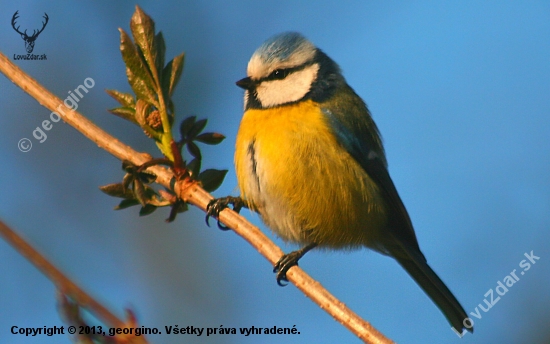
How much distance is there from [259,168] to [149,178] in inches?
40.8

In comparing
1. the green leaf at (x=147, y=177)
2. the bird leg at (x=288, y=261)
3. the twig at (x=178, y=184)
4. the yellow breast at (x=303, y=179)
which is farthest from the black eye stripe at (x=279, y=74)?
the green leaf at (x=147, y=177)

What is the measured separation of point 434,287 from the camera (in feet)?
9.78

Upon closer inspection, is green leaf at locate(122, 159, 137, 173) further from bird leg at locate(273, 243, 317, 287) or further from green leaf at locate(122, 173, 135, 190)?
bird leg at locate(273, 243, 317, 287)

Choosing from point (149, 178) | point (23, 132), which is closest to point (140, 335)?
point (149, 178)

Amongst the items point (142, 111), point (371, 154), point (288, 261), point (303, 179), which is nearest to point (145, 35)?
point (142, 111)

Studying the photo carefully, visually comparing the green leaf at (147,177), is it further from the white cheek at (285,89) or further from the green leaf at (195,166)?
the white cheek at (285,89)

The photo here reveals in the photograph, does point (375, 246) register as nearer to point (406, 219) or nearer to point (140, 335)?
point (406, 219)

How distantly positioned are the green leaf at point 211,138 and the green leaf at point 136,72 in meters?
0.16

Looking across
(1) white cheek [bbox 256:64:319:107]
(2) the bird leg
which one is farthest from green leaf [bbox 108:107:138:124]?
(1) white cheek [bbox 256:64:319:107]

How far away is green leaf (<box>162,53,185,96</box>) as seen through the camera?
1696mm

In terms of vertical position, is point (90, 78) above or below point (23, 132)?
above

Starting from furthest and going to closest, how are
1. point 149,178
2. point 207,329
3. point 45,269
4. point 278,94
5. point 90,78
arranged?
point 90,78, point 207,329, point 278,94, point 149,178, point 45,269

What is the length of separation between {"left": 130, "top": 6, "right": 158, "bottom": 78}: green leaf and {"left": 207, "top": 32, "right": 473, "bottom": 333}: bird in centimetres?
100

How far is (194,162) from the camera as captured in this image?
5.85ft
